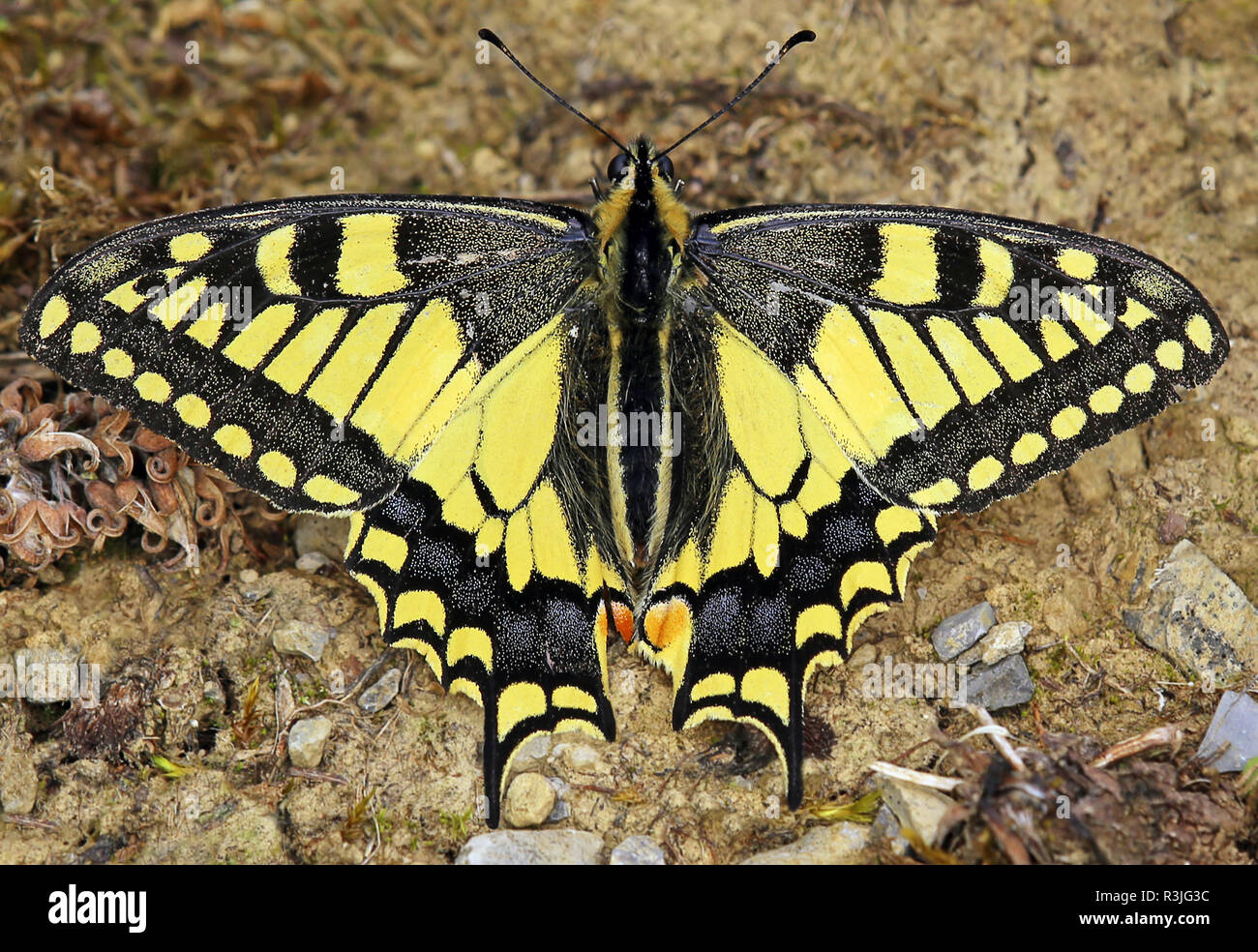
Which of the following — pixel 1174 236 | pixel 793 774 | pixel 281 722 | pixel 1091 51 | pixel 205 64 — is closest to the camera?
pixel 793 774

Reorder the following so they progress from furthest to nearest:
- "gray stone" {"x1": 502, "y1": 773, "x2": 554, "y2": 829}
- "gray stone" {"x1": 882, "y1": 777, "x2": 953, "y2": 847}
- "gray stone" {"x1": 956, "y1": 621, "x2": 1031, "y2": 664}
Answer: "gray stone" {"x1": 956, "y1": 621, "x2": 1031, "y2": 664}, "gray stone" {"x1": 502, "y1": 773, "x2": 554, "y2": 829}, "gray stone" {"x1": 882, "y1": 777, "x2": 953, "y2": 847}

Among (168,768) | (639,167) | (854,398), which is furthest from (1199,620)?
(168,768)

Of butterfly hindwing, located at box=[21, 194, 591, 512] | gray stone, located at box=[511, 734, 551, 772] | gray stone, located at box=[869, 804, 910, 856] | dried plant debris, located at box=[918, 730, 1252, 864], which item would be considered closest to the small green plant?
butterfly hindwing, located at box=[21, 194, 591, 512]

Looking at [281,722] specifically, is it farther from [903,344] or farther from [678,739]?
[903,344]

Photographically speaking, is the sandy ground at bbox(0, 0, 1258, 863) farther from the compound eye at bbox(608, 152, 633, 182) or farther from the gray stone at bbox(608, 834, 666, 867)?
the compound eye at bbox(608, 152, 633, 182)

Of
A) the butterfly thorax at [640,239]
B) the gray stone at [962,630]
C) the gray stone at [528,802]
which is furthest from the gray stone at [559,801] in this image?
the butterfly thorax at [640,239]

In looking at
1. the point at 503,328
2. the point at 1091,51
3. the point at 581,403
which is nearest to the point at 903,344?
the point at 581,403
